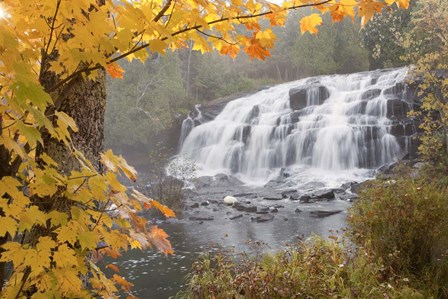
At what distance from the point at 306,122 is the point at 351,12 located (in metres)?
20.0

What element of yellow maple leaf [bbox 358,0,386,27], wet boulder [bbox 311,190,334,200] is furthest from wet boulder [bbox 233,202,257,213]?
yellow maple leaf [bbox 358,0,386,27]

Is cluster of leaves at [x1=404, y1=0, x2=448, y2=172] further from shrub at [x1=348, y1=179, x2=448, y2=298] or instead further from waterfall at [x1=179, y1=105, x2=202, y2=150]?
waterfall at [x1=179, y1=105, x2=202, y2=150]

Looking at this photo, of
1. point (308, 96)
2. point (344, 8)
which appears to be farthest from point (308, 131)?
point (344, 8)

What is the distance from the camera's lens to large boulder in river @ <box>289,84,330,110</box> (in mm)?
23953

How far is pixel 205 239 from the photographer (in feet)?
34.3

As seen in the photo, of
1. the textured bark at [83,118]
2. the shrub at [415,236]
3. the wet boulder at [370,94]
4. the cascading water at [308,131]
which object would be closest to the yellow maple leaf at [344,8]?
the textured bark at [83,118]

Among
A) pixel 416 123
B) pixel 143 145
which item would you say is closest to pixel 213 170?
pixel 143 145

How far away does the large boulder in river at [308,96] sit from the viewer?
2395 centimetres

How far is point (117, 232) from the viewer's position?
2078 mm

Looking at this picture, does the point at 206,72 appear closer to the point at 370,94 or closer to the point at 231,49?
the point at 370,94

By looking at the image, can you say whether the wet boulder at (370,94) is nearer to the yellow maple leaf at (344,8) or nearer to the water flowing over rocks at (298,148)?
the water flowing over rocks at (298,148)

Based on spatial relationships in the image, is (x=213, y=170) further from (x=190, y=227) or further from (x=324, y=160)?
(x=190, y=227)

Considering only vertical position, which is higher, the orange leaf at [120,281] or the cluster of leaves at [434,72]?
the cluster of leaves at [434,72]

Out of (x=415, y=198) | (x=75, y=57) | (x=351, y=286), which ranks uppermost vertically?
(x=75, y=57)
